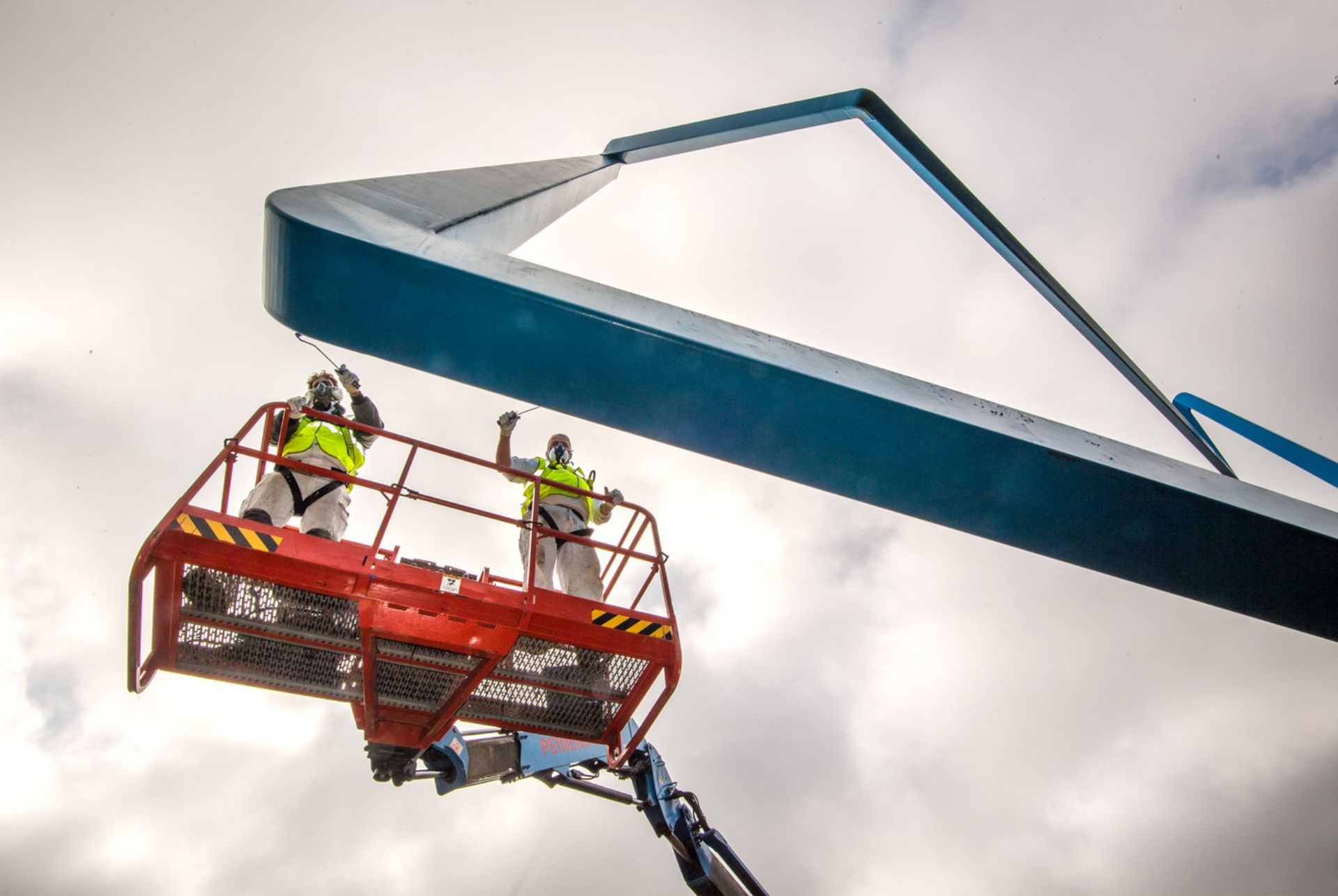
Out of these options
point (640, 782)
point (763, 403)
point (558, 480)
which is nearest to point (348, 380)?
point (558, 480)

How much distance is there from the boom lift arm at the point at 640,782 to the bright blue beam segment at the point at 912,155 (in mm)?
5936

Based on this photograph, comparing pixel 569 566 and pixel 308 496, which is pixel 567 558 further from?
pixel 308 496

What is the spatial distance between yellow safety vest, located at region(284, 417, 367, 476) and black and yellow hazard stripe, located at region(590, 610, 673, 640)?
265 centimetres

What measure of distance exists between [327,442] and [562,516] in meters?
2.03

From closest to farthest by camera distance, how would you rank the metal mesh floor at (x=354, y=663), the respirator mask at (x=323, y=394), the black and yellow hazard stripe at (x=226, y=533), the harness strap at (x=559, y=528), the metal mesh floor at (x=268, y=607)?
the black and yellow hazard stripe at (x=226, y=533) < the metal mesh floor at (x=268, y=607) < the metal mesh floor at (x=354, y=663) < the harness strap at (x=559, y=528) < the respirator mask at (x=323, y=394)

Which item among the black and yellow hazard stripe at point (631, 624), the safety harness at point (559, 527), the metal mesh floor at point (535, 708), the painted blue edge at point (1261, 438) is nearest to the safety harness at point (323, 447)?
the safety harness at point (559, 527)

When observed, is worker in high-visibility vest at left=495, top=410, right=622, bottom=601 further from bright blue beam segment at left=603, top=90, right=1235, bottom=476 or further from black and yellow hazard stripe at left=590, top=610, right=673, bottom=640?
bright blue beam segment at left=603, top=90, right=1235, bottom=476

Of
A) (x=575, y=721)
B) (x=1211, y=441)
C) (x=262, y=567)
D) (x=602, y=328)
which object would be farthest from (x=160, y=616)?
(x=1211, y=441)

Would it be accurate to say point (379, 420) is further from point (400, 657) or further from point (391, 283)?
point (391, 283)

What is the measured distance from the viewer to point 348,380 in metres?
6.18

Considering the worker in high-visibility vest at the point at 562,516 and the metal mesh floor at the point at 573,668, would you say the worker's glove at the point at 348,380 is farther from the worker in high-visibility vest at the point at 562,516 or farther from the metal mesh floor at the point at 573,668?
the metal mesh floor at the point at 573,668

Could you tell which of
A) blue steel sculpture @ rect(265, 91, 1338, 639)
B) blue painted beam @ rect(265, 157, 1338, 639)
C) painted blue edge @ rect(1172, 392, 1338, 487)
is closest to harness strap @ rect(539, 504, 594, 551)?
blue steel sculpture @ rect(265, 91, 1338, 639)

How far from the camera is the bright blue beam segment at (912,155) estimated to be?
3.44 metres

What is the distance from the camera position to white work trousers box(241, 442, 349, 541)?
219 inches
